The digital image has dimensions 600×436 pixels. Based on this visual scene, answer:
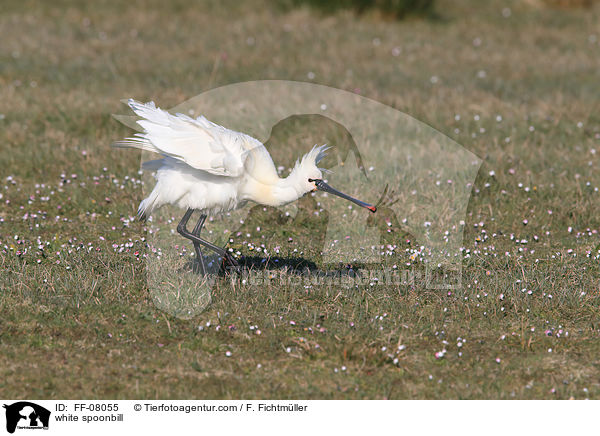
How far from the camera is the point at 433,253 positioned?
823cm

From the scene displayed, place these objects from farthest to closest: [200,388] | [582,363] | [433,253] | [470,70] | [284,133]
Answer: [470,70]
[284,133]
[433,253]
[582,363]
[200,388]

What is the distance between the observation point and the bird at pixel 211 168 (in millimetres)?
6676

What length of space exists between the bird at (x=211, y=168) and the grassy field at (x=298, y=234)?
2.69 feet

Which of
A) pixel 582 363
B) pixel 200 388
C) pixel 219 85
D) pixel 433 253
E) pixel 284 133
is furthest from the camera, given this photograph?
pixel 219 85

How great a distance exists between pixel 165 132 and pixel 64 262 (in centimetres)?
173

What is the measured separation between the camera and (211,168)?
21.9 ft

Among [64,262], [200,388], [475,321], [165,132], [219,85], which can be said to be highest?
[219,85]

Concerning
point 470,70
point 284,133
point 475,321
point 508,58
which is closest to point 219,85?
point 284,133

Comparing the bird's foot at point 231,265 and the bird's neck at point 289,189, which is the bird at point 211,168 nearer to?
the bird's neck at point 289,189

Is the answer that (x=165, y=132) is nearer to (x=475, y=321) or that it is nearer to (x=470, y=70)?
(x=475, y=321)
